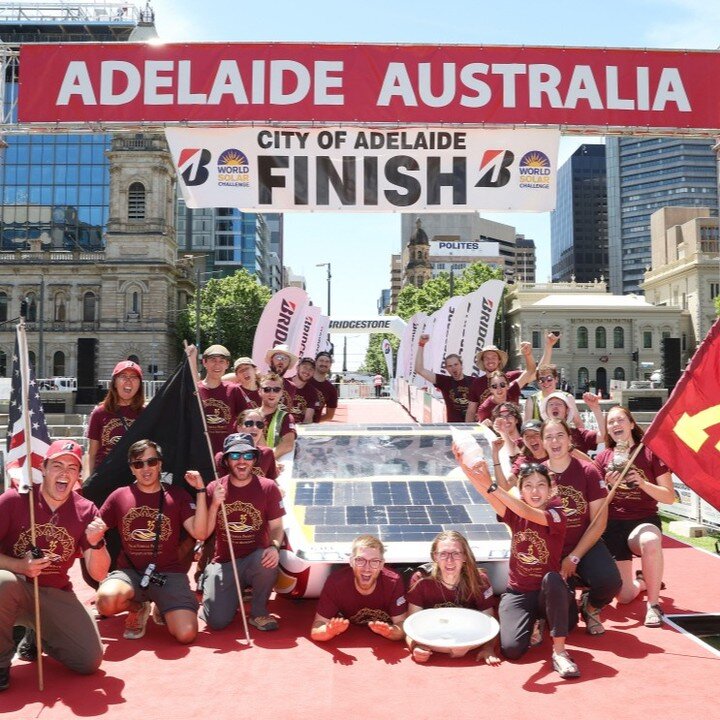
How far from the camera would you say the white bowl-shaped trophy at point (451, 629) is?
4.81 m

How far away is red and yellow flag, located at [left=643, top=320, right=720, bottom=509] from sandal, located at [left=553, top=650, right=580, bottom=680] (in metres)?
1.56

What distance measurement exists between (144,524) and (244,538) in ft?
2.68

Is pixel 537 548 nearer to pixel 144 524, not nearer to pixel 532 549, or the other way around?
pixel 532 549

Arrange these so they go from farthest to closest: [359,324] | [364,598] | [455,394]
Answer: [359,324] → [455,394] → [364,598]

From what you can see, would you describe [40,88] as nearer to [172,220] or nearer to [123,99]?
[123,99]

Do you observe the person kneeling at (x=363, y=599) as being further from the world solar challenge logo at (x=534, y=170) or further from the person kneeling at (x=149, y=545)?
the world solar challenge logo at (x=534, y=170)

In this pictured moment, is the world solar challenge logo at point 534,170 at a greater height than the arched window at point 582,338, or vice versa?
the arched window at point 582,338

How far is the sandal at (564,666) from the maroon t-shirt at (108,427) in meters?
4.26

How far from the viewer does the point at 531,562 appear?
5.08 meters

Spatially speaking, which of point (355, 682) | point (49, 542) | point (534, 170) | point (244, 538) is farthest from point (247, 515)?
point (534, 170)

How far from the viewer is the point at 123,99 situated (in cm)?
922

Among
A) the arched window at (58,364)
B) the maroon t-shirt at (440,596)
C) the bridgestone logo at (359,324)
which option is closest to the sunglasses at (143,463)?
the maroon t-shirt at (440,596)

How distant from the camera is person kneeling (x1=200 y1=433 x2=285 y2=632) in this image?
5.52 m

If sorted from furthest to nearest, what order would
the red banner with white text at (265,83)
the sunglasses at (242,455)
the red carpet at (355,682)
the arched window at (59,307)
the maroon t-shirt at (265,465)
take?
the arched window at (59,307)
the red banner with white text at (265,83)
the maroon t-shirt at (265,465)
the sunglasses at (242,455)
the red carpet at (355,682)
